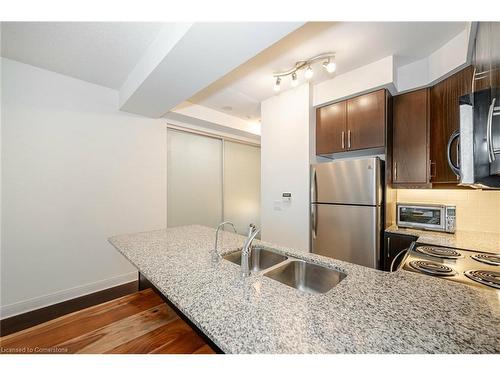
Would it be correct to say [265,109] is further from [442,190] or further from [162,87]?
[442,190]

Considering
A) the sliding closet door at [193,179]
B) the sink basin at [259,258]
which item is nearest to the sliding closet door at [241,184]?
the sliding closet door at [193,179]

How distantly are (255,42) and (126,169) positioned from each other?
2210mm

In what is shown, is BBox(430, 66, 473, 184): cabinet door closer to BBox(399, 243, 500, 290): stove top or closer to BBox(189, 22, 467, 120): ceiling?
BBox(189, 22, 467, 120): ceiling

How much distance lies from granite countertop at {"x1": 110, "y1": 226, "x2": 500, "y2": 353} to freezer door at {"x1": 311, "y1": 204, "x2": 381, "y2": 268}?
102cm

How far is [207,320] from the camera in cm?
67

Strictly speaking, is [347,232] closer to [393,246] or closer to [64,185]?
[393,246]

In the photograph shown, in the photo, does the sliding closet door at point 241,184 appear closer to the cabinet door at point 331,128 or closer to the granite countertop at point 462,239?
the cabinet door at point 331,128

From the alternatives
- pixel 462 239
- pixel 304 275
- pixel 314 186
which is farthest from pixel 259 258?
pixel 462 239

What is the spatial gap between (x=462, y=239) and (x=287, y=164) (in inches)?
69.2

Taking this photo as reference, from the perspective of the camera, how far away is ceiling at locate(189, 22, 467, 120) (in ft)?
5.18

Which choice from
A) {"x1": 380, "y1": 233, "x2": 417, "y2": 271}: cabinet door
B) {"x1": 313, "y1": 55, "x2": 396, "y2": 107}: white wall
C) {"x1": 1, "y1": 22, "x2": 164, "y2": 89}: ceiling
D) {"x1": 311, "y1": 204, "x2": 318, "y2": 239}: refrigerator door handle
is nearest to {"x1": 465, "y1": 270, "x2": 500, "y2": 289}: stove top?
{"x1": 380, "y1": 233, "x2": 417, "y2": 271}: cabinet door
